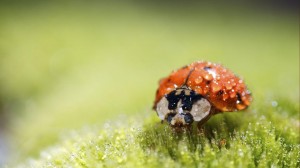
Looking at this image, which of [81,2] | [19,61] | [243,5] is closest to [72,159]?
[19,61]

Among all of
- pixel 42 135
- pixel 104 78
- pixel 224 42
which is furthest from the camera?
pixel 224 42

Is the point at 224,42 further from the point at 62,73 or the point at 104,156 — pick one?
the point at 104,156

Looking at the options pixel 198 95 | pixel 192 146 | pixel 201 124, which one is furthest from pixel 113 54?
pixel 192 146

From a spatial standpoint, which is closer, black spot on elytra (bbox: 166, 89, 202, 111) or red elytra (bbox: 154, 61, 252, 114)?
black spot on elytra (bbox: 166, 89, 202, 111)

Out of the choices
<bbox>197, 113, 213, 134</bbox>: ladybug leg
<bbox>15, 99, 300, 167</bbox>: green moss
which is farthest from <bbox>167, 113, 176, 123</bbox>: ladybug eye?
<bbox>197, 113, 213, 134</bbox>: ladybug leg

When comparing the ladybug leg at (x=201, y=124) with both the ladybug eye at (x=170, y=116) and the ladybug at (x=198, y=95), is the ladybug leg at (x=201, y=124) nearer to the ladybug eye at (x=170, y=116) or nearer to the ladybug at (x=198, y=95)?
the ladybug at (x=198, y=95)

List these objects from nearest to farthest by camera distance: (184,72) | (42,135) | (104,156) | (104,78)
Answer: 1. (104,156)
2. (184,72)
3. (42,135)
4. (104,78)

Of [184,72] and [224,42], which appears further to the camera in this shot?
[224,42]

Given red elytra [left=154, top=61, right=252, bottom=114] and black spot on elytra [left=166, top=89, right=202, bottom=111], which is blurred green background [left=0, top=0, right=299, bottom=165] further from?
black spot on elytra [left=166, top=89, right=202, bottom=111]
